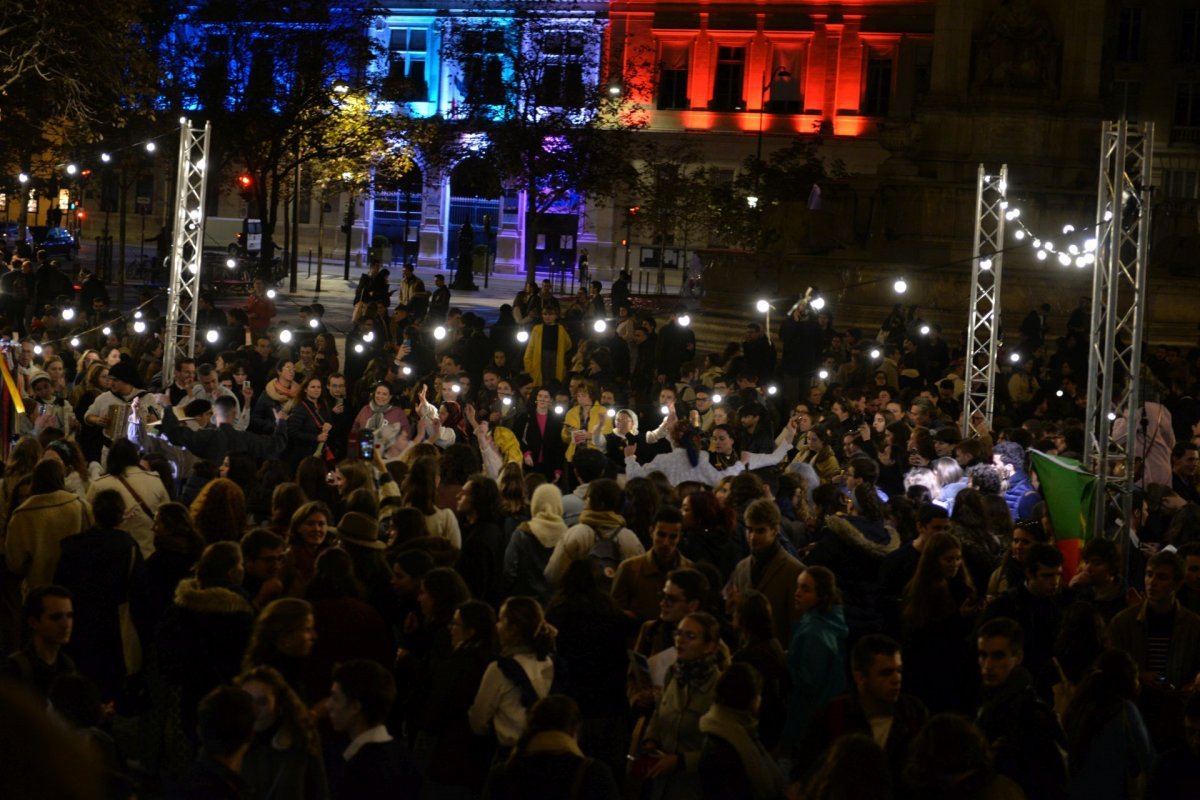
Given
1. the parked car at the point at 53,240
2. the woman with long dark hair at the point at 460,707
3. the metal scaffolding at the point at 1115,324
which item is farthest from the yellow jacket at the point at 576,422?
the parked car at the point at 53,240

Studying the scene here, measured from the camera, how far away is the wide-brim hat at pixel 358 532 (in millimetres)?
8078

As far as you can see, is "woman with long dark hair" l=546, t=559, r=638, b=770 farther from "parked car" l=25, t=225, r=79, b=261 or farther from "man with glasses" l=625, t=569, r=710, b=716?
"parked car" l=25, t=225, r=79, b=261

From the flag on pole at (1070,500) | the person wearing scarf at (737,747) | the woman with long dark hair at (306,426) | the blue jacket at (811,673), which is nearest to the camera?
the person wearing scarf at (737,747)

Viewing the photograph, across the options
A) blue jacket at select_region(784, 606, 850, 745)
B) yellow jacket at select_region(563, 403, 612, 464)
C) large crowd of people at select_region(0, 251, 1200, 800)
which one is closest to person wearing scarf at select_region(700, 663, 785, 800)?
large crowd of people at select_region(0, 251, 1200, 800)

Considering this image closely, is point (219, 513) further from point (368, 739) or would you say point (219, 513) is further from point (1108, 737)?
point (1108, 737)

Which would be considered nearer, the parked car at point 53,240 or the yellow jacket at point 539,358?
the yellow jacket at point 539,358

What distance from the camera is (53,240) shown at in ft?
164

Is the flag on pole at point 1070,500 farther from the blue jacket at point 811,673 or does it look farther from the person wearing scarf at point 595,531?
the blue jacket at point 811,673

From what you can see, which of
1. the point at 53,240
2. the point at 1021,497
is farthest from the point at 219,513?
the point at 53,240

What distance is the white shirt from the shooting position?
5.73m

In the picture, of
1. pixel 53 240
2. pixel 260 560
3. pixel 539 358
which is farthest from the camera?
pixel 53 240

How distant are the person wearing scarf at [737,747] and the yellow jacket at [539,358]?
48.4ft

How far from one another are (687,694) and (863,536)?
2797mm

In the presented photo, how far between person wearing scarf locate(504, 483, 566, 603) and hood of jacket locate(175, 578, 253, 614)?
1.94 metres
